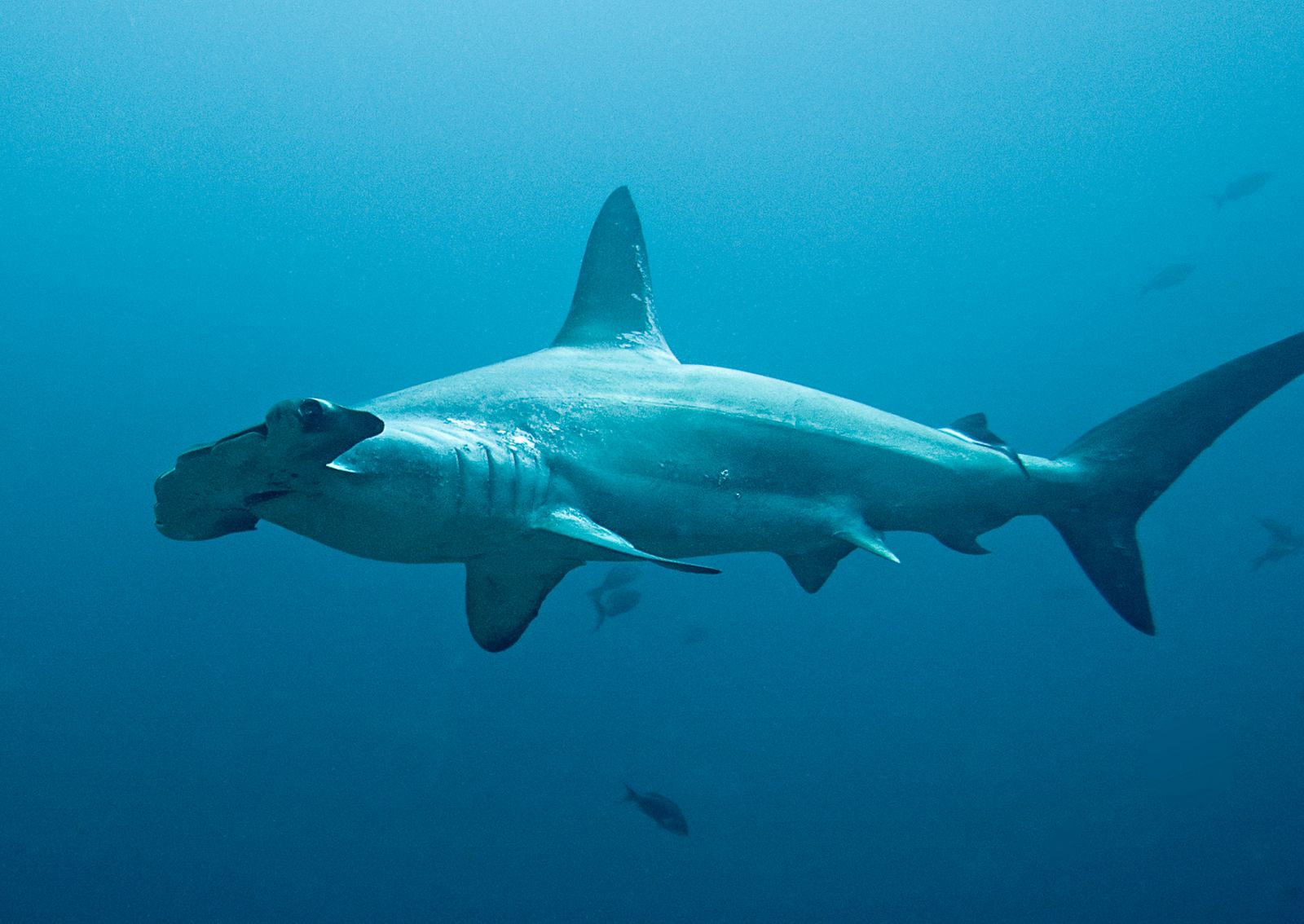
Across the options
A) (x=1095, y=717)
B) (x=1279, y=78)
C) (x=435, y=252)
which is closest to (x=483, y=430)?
(x=1095, y=717)

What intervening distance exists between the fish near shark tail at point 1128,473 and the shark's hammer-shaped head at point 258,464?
331 cm

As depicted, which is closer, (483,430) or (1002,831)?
(483,430)

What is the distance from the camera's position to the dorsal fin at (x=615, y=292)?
3484 mm

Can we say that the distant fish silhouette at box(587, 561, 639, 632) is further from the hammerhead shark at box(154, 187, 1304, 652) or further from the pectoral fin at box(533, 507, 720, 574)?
the pectoral fin at box(533, 507, 720, 574)

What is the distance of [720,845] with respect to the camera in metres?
19.7

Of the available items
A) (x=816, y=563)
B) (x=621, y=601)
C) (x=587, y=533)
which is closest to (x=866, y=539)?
(x=816, y=563)

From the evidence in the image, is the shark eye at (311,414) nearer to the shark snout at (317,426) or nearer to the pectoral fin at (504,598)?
the shark snout at (317,426)

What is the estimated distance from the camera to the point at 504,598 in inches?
132

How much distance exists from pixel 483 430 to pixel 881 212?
49691mm

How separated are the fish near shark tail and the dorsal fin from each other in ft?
7.00

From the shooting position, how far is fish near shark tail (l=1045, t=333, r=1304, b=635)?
353 centimetres

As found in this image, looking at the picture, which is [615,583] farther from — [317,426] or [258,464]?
[317,426]

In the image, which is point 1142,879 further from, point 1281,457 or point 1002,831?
point 1281,457

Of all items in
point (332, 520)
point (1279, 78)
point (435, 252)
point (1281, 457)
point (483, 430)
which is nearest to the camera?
point (332, 520)
